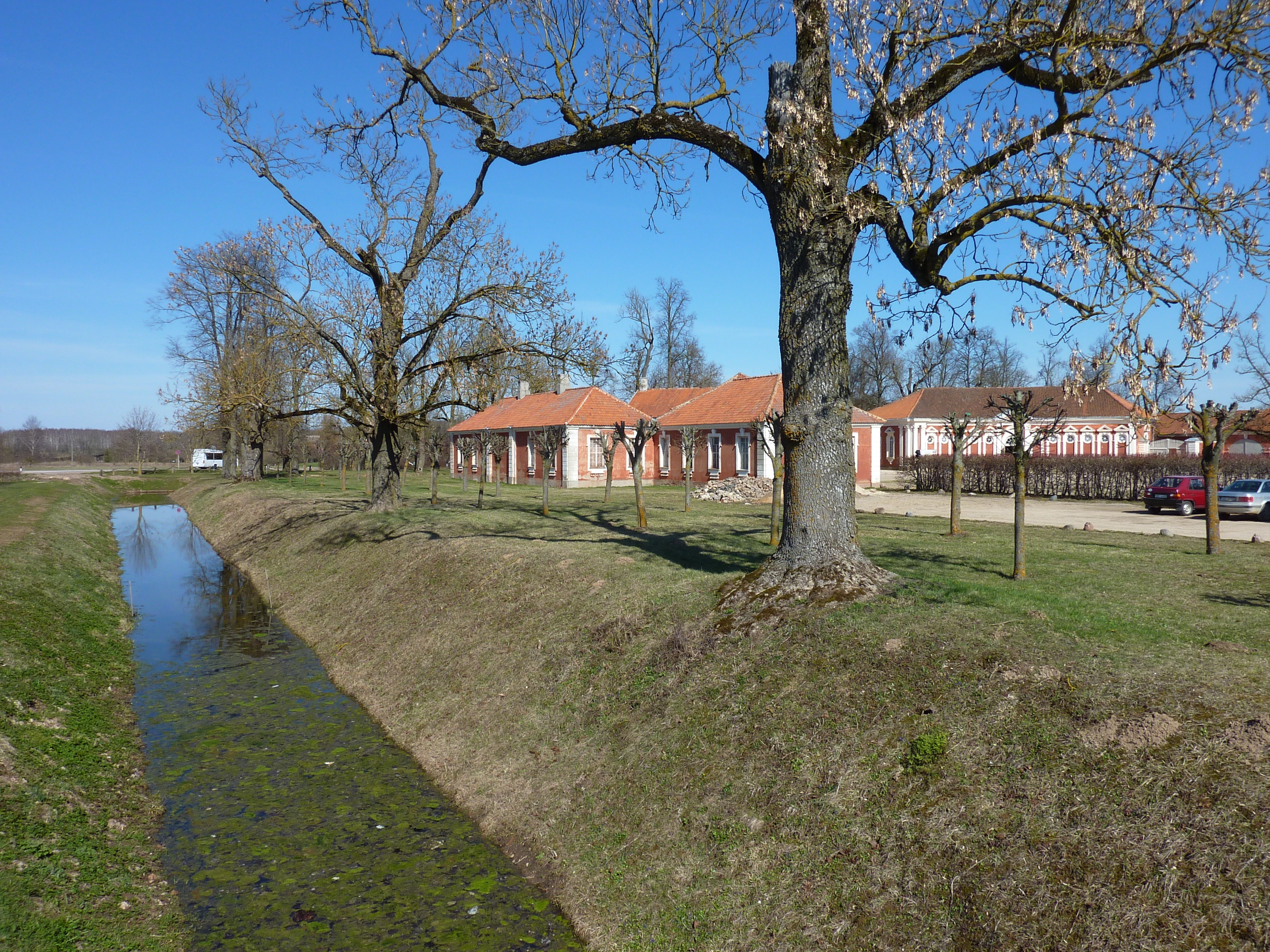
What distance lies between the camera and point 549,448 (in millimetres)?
27078

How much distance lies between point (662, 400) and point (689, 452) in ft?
59.8

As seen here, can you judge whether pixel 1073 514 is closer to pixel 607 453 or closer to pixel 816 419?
pixel 607 453

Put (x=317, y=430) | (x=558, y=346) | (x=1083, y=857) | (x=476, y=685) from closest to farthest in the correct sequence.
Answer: (x=1083, y=857)
(x=476, y=685)
(x=558, y=346)
(x=317, y=430)

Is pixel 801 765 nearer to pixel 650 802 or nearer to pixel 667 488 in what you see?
pixel 650 802

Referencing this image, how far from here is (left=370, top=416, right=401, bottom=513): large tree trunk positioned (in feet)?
77.0

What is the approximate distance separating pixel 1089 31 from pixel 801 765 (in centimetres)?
706

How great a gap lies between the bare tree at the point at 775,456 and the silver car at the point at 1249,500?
43.7 feet

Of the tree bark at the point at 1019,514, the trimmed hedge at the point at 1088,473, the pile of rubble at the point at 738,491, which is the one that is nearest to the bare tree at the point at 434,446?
the pile of rubble at the point at 738,491

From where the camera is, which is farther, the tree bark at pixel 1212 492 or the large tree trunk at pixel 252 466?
the large tree trunk at pixel 252 466

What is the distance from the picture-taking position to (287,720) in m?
11.4

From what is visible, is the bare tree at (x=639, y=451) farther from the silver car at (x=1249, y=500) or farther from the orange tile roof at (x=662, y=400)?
the orange tile roof at (x=662, y=400)

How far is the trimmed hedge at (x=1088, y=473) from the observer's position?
3166 cm

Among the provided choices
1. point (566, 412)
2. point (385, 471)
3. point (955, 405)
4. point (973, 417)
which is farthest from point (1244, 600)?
point (955, 405)

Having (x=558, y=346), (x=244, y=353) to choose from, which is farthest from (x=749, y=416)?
(x=244, y=353)
